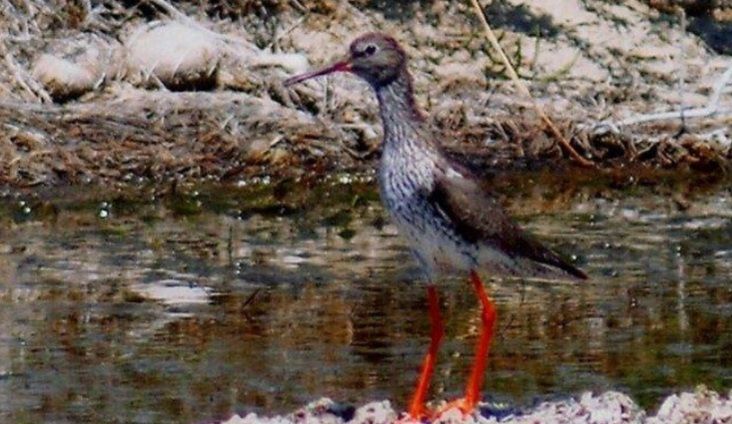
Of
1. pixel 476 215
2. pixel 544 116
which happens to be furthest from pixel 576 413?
pixel 544 116

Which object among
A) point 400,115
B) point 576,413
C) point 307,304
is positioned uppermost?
point 400,115

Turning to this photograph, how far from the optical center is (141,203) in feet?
41.5

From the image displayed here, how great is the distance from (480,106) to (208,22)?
6.40 feet

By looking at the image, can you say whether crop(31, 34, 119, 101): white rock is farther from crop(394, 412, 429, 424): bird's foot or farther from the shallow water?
crop(394, 412, 429, 424): bird's foot

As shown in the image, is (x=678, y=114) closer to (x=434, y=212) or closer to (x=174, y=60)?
(x=174, y=60)

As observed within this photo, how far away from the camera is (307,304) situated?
10.3 m

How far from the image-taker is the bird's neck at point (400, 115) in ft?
27.1

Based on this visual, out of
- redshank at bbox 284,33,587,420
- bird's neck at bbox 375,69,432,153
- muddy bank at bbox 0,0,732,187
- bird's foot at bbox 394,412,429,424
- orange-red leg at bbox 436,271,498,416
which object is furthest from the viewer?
muddy bank at bbox 0,0,732,187

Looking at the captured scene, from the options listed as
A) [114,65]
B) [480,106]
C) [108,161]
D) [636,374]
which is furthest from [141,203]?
[636,374]

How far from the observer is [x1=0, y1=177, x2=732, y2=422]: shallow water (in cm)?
869

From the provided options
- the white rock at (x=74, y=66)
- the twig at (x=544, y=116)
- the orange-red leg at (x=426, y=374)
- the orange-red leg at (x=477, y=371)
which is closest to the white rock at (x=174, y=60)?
the white rock at (x=74, y=66)

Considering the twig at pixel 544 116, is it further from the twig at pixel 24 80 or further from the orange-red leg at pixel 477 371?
the orange-red leg at pixel 477 371

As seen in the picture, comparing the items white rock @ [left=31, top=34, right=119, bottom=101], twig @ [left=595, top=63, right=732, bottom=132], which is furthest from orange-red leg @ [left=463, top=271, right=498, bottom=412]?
white rock @ [left=31, top=34, right=119, bottom=101]

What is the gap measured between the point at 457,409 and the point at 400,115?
1218mm
